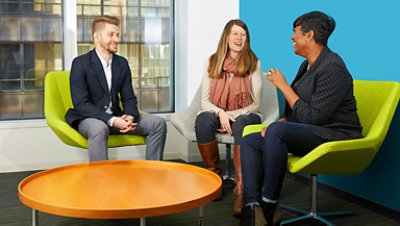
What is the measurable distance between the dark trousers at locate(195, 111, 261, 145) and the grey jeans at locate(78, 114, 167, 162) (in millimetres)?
301

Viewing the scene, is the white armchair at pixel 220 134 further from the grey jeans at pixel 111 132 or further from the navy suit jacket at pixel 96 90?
the navy suit jacket at pixel 96 90

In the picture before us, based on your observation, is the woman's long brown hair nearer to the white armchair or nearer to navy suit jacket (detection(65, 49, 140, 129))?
the white armchair

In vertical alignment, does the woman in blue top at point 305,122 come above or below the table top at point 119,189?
above

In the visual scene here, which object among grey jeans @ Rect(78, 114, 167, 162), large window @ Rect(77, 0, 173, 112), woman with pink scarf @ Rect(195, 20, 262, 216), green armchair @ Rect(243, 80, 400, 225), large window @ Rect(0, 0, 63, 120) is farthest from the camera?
large window @ Rect(77, 0, 173, 112)

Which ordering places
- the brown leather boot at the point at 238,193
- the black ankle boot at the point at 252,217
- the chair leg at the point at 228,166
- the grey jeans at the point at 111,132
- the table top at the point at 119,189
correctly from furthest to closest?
the chair leg at the point at 228,166 → the grey jeans at the point at 111,132 → the brown leather boot at the point at 238,193 → the black ankle boot at the point at 252,217 → the table top at the point at 119,189

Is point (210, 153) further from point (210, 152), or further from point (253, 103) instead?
point (253, 103)

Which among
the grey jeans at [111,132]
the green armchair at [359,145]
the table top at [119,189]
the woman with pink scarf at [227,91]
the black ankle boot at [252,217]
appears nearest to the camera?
the table top at [119,189]

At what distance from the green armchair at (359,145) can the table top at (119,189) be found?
514 millimetres

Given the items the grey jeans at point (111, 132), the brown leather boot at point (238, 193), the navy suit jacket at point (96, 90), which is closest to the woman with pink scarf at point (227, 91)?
the brown leather boot at point (238, 193)

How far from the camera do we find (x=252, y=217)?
2850mm

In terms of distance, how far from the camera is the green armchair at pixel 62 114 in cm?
348

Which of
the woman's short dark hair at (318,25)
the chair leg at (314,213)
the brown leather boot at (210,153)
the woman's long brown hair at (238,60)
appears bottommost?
the chair leg at (314,213)

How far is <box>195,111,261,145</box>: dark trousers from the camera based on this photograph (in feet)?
11.4

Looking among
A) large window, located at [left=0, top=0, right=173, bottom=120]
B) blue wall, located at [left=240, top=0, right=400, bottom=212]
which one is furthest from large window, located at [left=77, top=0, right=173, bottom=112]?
blue wall, located at [left=240, top=0, right=400, bottom=212]
